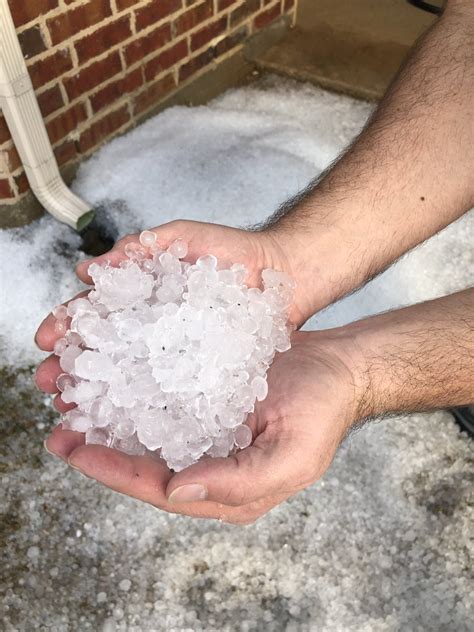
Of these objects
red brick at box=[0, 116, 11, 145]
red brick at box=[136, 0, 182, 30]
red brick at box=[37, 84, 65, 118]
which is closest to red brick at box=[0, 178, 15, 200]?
red brick at box=[0, 116, 11, 145]

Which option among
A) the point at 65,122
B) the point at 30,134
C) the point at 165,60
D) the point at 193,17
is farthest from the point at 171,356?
the point at 193,17

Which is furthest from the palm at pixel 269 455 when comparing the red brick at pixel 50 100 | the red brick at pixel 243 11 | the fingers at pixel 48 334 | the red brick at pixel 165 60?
the red brick at pixel 243 11

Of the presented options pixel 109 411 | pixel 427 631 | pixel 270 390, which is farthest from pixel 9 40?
pixel 427 631

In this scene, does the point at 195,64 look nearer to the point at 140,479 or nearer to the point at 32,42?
the point at 32,42

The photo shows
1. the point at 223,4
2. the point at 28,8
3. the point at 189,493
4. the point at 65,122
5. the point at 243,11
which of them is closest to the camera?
the point at 189,493

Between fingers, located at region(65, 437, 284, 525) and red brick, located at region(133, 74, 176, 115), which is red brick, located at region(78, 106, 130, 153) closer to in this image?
red brick, located at region(133, 74, 176, 115)

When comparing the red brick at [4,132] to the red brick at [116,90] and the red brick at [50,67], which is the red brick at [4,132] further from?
the red brick at [116,90]
